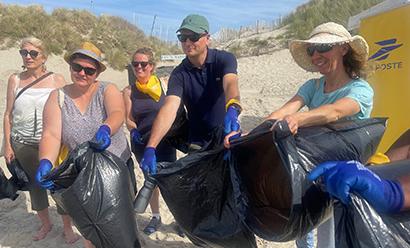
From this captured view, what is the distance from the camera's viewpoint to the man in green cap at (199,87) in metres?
2.99

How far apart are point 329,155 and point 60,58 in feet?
52.1

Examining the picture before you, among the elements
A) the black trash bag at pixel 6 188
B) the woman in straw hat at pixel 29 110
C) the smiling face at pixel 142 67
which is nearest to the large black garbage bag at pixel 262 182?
the smiling face at pixel 142 67

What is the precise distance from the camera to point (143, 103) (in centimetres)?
378

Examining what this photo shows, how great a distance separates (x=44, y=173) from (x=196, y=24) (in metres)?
1.39

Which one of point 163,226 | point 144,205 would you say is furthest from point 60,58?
point 144,205

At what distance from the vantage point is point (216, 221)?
266 cm

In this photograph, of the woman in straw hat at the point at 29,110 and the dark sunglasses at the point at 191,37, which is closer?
the dark sunglasses at the point at 191,37

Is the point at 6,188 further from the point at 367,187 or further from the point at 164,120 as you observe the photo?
the point at 367,187

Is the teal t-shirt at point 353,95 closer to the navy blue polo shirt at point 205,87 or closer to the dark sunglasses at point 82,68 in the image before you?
the navy blue polo shirt at point 205,87

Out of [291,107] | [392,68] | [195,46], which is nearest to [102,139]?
[195,46]

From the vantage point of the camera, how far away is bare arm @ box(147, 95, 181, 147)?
2980 mm

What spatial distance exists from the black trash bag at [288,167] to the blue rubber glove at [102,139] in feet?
2.76

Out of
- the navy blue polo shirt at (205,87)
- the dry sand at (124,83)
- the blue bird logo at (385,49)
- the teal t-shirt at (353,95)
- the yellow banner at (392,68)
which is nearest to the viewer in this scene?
the teal t-shirt at (353,95)

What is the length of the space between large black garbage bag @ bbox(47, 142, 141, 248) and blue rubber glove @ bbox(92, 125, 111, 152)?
49 millimetres
